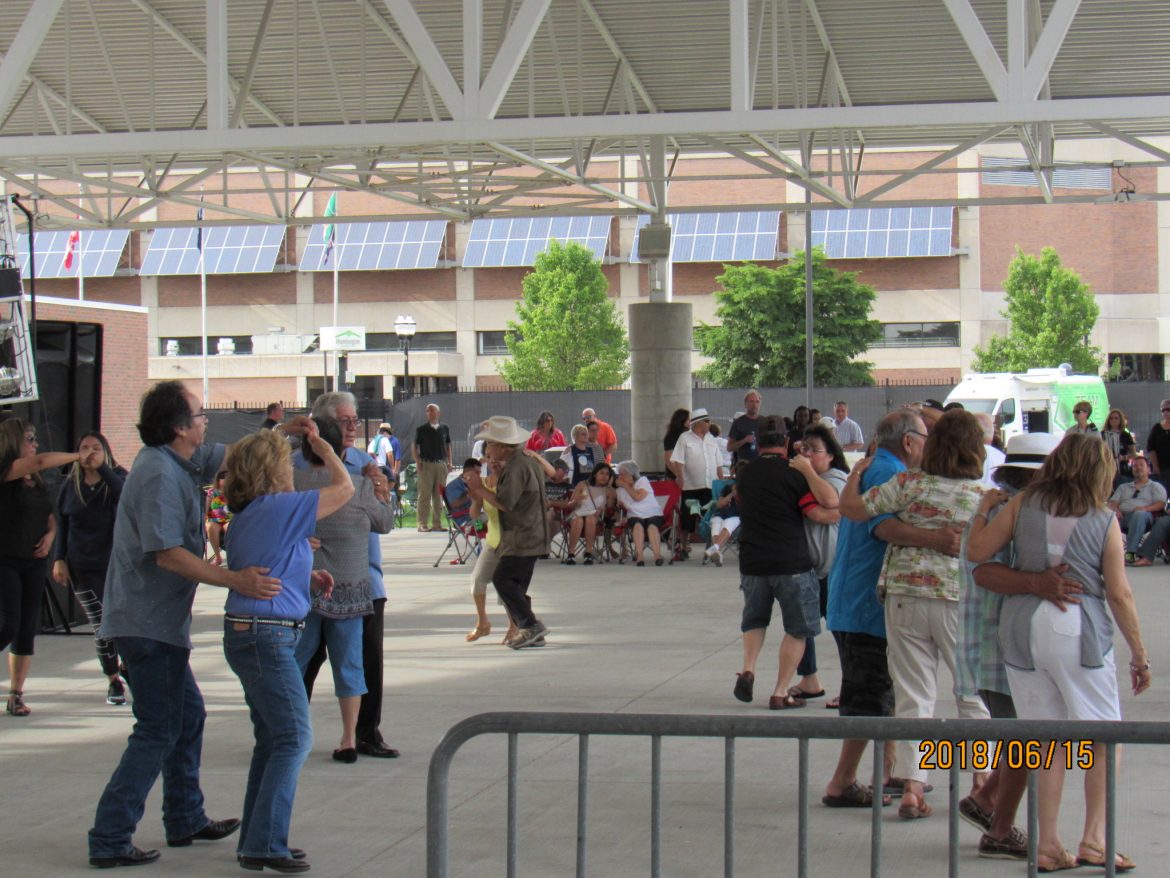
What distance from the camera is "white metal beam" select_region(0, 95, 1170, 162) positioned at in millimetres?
11898

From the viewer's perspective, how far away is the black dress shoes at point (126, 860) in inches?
242

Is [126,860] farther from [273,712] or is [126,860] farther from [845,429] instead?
[845,429]

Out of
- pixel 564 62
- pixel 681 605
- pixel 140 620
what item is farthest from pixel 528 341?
pixel 140 620

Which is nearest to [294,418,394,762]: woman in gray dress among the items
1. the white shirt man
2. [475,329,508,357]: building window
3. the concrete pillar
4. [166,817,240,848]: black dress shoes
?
[166,817,240,848]: black dress shoes

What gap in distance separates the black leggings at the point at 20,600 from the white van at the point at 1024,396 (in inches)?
1104

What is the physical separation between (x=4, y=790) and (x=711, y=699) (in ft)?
14.4

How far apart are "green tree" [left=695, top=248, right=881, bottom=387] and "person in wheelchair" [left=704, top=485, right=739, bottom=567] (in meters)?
33.7

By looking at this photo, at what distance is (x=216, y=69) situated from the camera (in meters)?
12.6

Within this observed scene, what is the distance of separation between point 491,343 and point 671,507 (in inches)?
1837

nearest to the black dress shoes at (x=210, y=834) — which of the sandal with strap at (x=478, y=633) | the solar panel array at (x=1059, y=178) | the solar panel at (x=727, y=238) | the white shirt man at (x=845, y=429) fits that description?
the sandal with strap at (x=478, y=633)

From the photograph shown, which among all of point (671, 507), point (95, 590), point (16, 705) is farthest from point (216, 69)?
point (671, 507)

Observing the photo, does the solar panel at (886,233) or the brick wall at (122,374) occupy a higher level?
the solar panel at (886,233)

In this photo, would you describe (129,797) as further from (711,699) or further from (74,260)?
(74,260)
